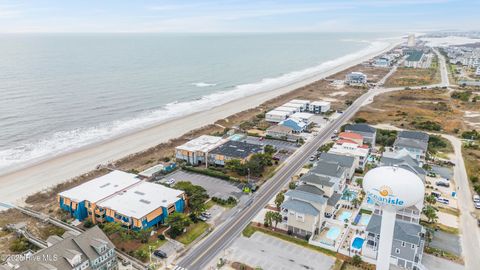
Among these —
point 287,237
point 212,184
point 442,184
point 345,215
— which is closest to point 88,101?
point 212,184

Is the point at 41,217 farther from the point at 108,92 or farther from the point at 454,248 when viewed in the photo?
the point at 108,92

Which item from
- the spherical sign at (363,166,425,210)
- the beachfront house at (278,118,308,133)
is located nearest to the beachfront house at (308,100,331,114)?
the beachfront house at (278,118,308,133)

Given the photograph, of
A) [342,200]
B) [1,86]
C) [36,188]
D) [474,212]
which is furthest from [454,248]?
[1,86]

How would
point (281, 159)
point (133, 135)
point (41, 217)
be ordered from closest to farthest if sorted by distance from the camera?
1. point (41, 217)
2. point (281, 159)
3. point (133, 135)

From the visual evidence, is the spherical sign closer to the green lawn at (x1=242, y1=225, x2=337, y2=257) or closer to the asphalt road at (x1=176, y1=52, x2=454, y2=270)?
the green lawn at (x1=242, y1=225, x2=337, y2=257)

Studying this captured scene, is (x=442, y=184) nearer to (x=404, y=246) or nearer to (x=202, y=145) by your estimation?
(x=404, y=246)

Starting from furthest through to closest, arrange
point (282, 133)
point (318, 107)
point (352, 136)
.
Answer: point (318, 107)
point (282, 133)
point (352, 136)
